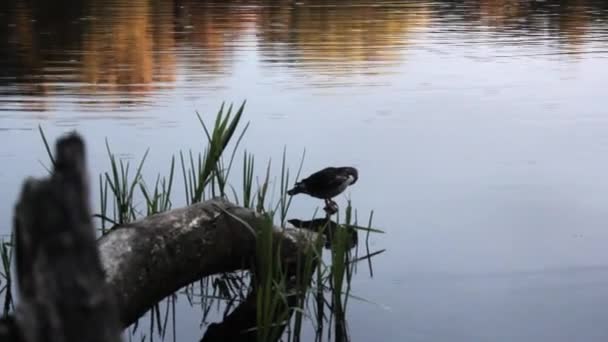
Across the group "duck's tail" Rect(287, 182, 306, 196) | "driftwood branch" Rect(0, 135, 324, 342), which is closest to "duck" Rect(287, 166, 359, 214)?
"duck's tail" Rect(287, 182, 306, 196)

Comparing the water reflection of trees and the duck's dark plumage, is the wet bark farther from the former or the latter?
the water reflection of trees

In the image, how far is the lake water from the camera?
5.65m

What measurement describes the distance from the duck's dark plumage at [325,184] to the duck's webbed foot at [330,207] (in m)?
0.12

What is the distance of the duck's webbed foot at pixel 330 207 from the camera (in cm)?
688

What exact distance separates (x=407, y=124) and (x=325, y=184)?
3.36 m

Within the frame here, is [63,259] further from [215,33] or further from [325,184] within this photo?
[215,33]

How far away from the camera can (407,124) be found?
994 centimetres

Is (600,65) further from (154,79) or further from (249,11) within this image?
(249,11)

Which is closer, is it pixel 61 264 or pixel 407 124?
pixel 61 264

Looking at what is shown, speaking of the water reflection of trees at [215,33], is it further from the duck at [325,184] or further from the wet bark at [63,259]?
the wet bark at [63,259]

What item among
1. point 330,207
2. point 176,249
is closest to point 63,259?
A: point 176,249

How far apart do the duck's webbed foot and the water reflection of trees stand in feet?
16.4

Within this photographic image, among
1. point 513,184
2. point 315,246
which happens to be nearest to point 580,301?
point 315,246

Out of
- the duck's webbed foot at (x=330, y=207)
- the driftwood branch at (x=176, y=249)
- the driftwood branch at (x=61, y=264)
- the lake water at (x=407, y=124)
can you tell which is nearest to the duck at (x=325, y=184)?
the duck's webbed foot at (x=330, y=207)
